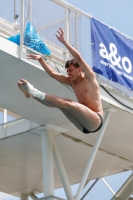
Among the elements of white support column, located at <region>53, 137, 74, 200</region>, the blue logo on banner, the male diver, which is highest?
the blue logo on banner

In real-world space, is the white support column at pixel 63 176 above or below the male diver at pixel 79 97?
above

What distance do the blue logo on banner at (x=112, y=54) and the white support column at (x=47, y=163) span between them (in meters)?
3.41

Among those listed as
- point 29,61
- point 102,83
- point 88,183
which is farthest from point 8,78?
point 88,183

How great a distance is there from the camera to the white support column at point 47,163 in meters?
20.1

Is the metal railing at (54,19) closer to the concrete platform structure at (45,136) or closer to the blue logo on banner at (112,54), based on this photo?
the blue logo on banner at (112,54)

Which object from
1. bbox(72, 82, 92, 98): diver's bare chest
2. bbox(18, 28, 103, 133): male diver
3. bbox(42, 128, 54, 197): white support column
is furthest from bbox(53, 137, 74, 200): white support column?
bbox(72, 82, 92, 98): diver's bare chest

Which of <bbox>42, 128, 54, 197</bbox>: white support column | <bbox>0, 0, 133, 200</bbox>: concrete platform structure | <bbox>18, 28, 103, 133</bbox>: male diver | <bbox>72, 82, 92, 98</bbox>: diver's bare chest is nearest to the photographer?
<bbox>18, 28, 103, 133</bbox>: male diver

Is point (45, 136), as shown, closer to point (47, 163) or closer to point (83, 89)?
point (47, 163)

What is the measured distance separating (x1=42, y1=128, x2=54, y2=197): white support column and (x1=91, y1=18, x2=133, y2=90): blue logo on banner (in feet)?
11.2

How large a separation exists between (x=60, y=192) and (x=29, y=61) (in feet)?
38.3

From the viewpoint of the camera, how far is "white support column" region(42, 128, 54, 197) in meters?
20.1

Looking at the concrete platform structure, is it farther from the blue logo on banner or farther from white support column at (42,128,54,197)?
the blue logo on banner

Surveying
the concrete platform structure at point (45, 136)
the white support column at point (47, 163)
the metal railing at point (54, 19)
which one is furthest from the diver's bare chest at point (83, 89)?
the white support column at point (47, 163)

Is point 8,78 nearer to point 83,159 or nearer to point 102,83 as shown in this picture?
point 102,83
